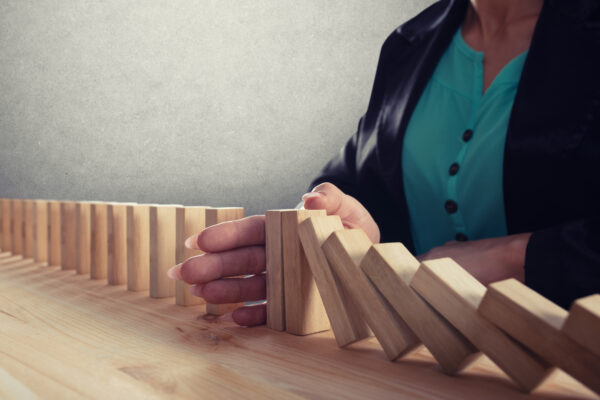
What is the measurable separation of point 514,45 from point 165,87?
75.7 inches

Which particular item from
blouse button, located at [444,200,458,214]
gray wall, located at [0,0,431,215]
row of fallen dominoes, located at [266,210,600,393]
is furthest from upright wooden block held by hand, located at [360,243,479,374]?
gray wall, located at [0,0,431,215]

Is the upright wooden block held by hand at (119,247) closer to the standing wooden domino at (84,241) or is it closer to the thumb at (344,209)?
the standing wooden domino at (84,241)

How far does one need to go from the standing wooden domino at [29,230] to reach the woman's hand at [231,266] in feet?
2.37

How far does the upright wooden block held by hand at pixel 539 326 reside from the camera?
32 cm

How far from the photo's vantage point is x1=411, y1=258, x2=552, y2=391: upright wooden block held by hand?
1.15 feet

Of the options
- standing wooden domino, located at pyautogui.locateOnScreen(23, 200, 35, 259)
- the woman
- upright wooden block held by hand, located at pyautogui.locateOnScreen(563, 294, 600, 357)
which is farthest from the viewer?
standing wooden domino, located at pyautogui.locateOnScreen(23, 200, 35, 259)

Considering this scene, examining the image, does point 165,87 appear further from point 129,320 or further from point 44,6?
point 129,320

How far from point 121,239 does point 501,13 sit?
83 centimetres

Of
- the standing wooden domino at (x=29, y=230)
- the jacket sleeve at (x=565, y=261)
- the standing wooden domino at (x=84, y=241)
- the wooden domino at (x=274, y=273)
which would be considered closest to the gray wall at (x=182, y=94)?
the standing wooden domino at (x=29, y=230)

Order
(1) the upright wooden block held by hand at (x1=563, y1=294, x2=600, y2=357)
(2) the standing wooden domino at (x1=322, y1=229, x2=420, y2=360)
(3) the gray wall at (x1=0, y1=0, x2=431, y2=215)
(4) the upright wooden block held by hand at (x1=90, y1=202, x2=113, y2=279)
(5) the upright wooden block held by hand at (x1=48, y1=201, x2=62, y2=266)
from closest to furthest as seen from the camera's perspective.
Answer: (1) the upright wooden block held by hand at (x1=563, y1=294, x2=600, y2=357), (2) the standing wooden domino at (x1=322, y1=229, x2=420, y2=360), (4) the upright wooden block held by hand at (x1=90, y1=202, x2=113, y2=279), (5) the upright wooden block held by hand at (x1=48, y1=201, x2=62, y2=266), (3) the gray wall at (x1=0, y1=0, x2=431, y2=215)

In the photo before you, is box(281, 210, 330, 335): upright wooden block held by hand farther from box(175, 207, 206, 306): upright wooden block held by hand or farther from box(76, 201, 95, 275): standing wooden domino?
box(76, 201, 95, 275): standing wooden domino

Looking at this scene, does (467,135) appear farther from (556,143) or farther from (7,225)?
(7,225)

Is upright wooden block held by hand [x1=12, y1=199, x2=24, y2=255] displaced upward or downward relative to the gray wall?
downward

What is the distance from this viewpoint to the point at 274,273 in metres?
0.54
